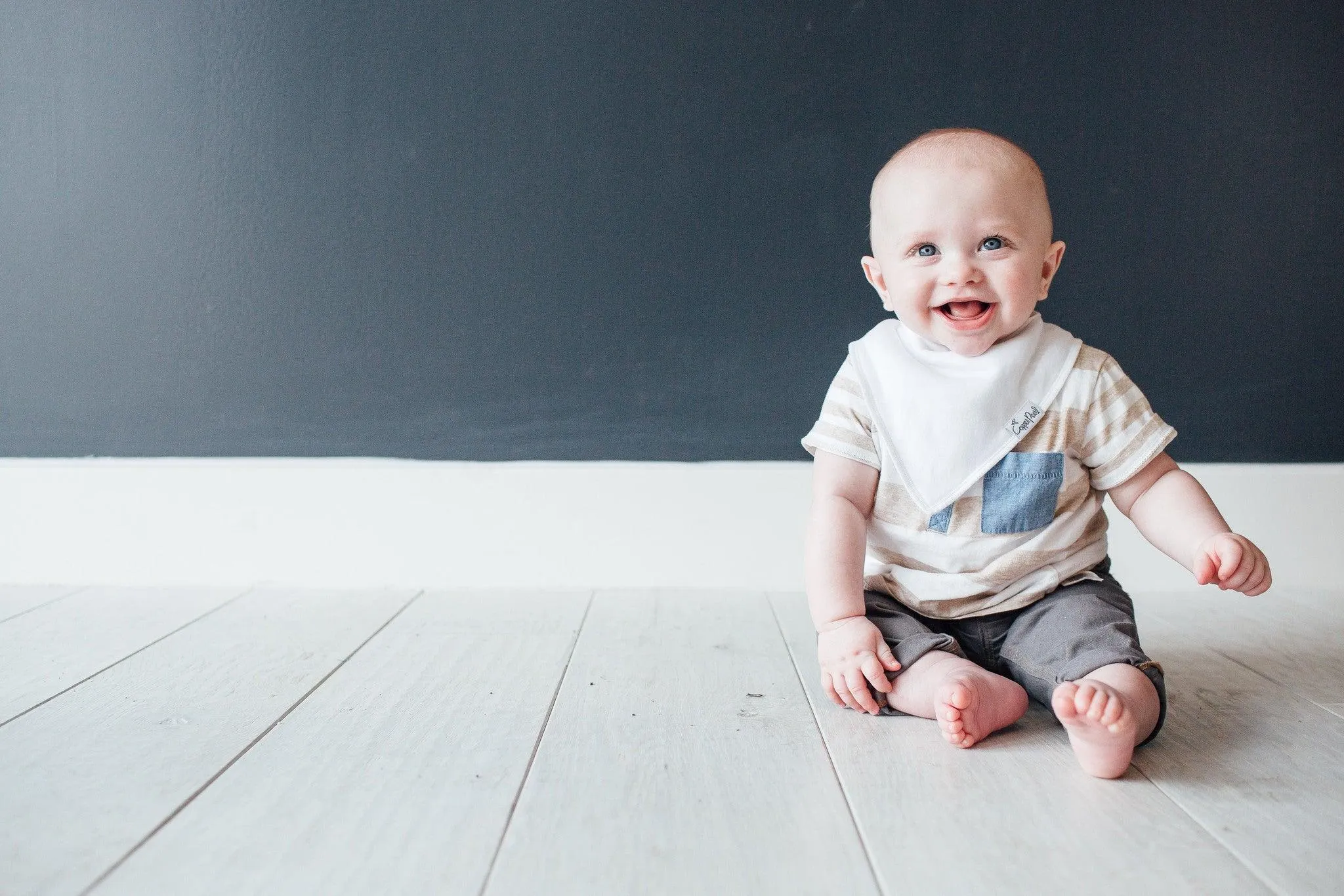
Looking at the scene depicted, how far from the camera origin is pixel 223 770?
2.48 ft

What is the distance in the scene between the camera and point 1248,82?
4.62 feet

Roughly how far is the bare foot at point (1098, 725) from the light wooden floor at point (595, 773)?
15 millimetres

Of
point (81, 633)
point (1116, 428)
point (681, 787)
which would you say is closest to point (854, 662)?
point (681, 787)

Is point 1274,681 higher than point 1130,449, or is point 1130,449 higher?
point 1130,449

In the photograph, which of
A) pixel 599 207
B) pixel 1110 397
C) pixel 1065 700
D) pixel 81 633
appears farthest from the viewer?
pixel 599 207

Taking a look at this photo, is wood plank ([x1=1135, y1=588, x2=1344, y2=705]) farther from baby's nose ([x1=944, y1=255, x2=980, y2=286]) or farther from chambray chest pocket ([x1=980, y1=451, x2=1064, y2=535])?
baby's nose ([x1=944, y1=255, x2=980, y2=286])

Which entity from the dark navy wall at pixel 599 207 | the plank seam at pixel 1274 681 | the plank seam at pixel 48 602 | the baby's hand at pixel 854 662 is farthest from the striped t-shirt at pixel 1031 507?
the plank seam at pixel 48 602

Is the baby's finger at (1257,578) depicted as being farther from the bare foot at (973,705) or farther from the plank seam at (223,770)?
the plank seam at (223,770)

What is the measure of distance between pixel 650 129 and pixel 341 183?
0.42m

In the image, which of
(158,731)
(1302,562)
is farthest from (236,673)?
(1302,562)

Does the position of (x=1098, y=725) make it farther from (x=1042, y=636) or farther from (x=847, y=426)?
(x=847, y=426)

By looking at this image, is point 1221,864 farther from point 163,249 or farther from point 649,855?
point 163,249

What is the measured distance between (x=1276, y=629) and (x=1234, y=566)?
462mm

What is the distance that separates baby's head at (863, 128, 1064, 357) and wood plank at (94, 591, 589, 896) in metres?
0.50
